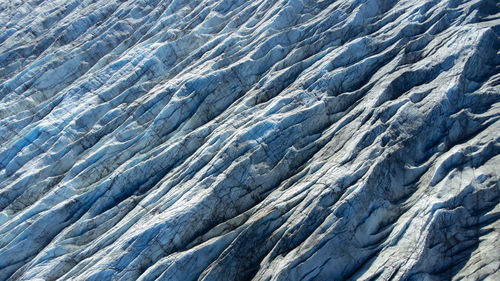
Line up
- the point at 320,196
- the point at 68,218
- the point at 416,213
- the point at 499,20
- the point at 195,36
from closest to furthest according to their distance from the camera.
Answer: the point at 416,213
the point at 320,196
the point at 68,218
the point at 499,20
the point at 195,36

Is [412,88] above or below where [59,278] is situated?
above

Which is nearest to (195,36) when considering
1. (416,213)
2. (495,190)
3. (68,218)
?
(68,218)

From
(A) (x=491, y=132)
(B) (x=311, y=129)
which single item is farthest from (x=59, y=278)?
(A) (x=491, y=132)

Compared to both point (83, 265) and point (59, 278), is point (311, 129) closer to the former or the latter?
point (83, 265)

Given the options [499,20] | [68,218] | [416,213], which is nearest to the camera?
[416,213]

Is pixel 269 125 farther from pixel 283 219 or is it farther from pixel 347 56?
pixel 347 56

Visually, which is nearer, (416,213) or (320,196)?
(416,213)

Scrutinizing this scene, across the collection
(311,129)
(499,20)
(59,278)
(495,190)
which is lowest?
(495,190)
